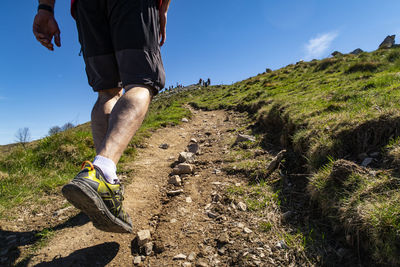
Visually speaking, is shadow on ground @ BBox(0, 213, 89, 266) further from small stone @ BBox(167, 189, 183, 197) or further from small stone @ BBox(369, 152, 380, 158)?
small stone @ BBox(369, 152, 380, 158)

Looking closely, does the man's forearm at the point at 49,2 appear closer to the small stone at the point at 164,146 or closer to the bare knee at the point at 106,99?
the bare knee at the point at 106,99

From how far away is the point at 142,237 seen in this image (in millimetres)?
1940

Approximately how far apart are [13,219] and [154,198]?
1.59 meters

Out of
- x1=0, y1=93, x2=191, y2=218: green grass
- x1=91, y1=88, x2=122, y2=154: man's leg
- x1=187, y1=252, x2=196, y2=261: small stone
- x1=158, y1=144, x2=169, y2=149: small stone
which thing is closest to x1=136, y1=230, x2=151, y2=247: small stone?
x1=187, y1=252, x2=196, y2=261: small stone

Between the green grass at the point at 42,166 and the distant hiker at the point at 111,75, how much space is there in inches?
53.9

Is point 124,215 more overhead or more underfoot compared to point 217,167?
more underfoot

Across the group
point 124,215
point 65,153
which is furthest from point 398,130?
point 65,153

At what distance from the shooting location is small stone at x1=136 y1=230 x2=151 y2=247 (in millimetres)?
1925

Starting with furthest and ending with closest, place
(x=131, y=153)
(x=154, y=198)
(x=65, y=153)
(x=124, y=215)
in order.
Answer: (x=131, y=153)
(x=65, y=153)
(x=154, y=198)
(x=124, y=215)

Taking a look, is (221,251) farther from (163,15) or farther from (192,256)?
(163,15)

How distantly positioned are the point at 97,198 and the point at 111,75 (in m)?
1.47

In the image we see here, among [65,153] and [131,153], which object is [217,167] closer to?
[131,153]

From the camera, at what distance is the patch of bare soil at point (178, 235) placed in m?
1.71

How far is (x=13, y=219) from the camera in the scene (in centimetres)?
239
